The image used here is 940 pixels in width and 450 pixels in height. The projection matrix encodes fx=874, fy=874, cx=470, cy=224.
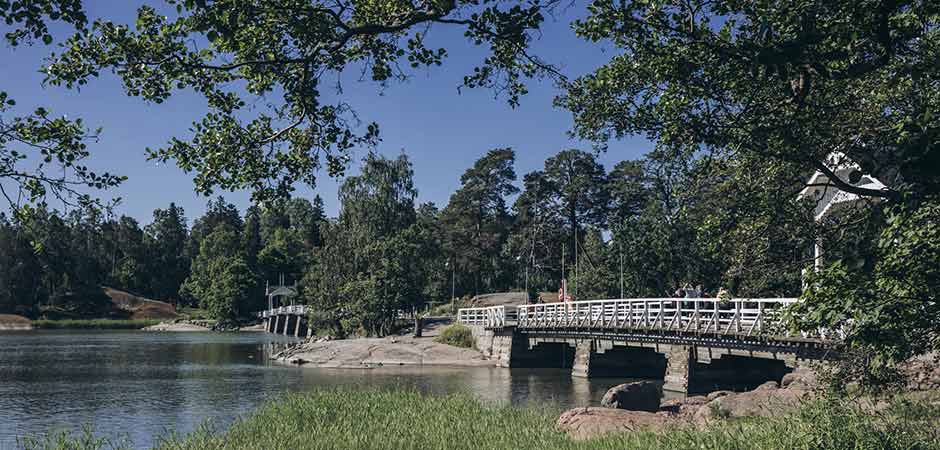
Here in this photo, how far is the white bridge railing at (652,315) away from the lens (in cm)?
2670

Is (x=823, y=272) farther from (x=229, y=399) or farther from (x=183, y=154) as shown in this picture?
(x=229, y=399)

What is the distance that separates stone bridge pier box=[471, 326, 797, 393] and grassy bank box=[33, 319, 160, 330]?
7399 centimetres

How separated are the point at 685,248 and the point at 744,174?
36.3 meters

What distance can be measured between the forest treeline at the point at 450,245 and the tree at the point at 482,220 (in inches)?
6.3

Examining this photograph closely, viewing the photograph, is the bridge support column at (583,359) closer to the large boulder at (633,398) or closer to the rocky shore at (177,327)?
the large boulder at (633,398)

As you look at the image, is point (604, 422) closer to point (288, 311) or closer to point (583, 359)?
point (583, 359)

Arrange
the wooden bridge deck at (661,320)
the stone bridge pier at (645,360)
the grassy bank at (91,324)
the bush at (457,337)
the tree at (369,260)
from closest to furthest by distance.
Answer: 1. the wooden bridge deck at (661,320)
2. the stone bridge pier at (645,360)
3. the bush at (457,337)
4. the tree at (369,260)
5. the grassy bank at (91,324)

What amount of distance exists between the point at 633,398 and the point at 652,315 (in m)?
14.7

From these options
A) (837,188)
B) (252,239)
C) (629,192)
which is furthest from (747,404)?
(252,239)

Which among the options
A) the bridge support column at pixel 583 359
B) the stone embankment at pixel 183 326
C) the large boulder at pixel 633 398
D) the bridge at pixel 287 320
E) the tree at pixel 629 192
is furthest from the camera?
the stone embankment at pixel 183 326

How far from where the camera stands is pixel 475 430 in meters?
15.4

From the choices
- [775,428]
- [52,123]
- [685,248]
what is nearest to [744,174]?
[775,428]

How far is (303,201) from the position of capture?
15888 centimetres

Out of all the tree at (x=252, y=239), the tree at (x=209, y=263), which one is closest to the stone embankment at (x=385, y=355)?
the tree at (x=209, y=263)
